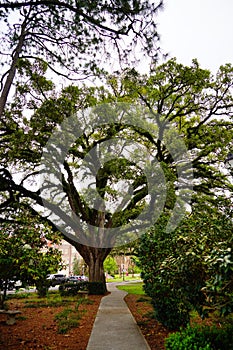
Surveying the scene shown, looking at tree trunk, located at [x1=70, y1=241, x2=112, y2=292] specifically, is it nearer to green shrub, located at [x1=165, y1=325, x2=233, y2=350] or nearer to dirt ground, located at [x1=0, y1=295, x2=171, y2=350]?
dirt ground, located at [x1=0, y1=295, x2=171, y2=350]

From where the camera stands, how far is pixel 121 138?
15555 mm

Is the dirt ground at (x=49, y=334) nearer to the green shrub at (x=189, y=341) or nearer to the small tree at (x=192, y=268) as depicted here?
the small tree at (x=192, y=268)

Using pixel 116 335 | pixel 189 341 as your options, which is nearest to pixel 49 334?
pixel 116 335

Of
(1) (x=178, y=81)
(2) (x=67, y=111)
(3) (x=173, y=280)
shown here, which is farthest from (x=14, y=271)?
(1) (x=178, y=81)

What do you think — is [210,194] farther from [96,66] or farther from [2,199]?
[2,199]

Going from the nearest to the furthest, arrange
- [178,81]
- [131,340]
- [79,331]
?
[131,340] < [79,331] < [178,81]

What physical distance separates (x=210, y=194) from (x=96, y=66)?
10.6 metres

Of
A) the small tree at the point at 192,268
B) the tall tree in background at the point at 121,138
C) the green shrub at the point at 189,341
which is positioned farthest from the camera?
the tall tree in background at the point at 121,138

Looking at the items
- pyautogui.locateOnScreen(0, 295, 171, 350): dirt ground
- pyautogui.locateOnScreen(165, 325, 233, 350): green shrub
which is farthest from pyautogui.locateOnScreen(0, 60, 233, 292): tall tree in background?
pyautogui.locateOnScreen(165, 325, 233, 350): green shrub

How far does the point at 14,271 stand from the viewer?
672 cm

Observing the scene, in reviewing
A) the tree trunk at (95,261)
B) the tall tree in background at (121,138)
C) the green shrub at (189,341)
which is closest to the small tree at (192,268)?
the green shrub at (189,341)

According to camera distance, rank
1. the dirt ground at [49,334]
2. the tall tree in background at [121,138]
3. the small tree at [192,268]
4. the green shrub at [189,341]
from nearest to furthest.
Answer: the small tree at [192,268], the green shrub at [189,341], the dirt ground at [49,334], the tall tree in background at [121,138]

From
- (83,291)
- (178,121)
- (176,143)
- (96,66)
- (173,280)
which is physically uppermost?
(178,121)

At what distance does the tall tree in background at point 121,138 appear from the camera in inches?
469
